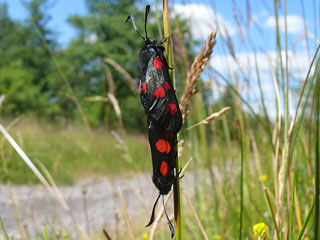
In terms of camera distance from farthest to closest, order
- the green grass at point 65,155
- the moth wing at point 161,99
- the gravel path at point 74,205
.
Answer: the green grass at point 65,155 → the gravel path at point 74,205 → the moth wing at point 161,99

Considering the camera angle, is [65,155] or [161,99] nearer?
[161,99]

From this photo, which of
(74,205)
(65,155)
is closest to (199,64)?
(74,205)

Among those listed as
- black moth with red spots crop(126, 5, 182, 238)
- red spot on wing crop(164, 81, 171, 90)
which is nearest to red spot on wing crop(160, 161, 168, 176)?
black moth with red spots crop(126, 5, 182, 238)

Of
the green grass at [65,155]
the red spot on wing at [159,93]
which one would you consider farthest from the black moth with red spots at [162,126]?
the green grass at [65,155]

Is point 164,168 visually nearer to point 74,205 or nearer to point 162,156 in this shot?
point 162,156

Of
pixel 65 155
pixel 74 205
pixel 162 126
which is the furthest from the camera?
pixel 65 155

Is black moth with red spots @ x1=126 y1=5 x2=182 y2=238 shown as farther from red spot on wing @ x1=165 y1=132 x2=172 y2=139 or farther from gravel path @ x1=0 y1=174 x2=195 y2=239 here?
gravel path @ x1=0 y1=174 x2=195 y2=239

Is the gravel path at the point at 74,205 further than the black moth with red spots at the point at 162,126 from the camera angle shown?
Yes

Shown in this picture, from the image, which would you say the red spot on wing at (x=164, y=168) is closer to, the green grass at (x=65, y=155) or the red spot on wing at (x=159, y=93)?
the red spot on wing at (x=159, y=93)

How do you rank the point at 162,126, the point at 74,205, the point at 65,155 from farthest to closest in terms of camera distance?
the point at 65,155
the point at 74,205
the point at 162,126
